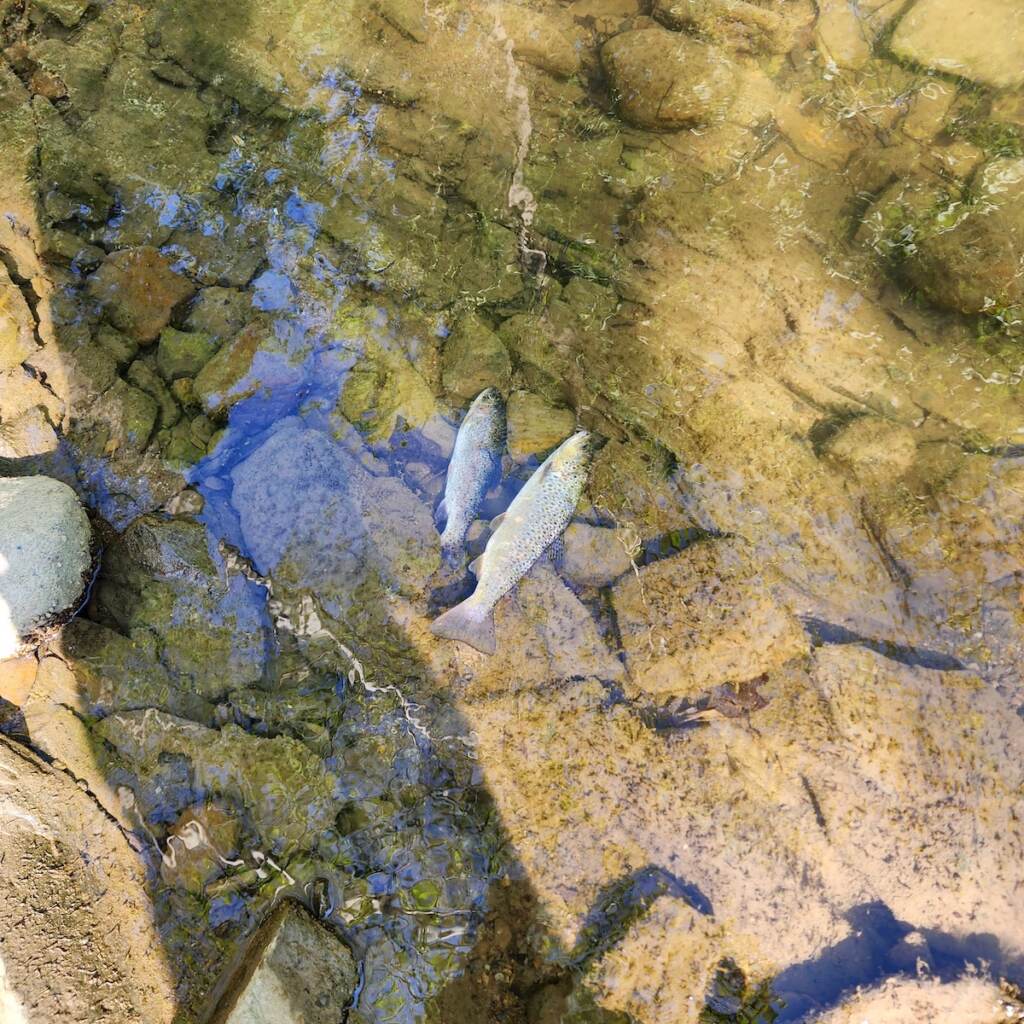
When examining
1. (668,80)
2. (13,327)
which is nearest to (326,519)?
(13,327)

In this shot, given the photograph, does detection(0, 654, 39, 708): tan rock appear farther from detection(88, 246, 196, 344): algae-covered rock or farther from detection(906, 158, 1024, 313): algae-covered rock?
detection(906, 158, 1024, 313): algae-covered rock

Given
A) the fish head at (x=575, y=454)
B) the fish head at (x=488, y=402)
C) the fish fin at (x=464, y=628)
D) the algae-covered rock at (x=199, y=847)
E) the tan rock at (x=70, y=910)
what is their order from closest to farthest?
the tan rock at (x=70, y=910), the algae-covered rock at (x=199, y=847), the fish fin at (x=464, y=628), the fish head at (x=575, y=454), the fish head at (x=488, y=402)

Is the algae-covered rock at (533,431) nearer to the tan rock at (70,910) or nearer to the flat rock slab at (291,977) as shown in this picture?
the flat rock slab at (291,977)

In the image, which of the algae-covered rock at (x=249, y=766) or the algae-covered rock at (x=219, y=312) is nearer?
the algae-covered rock at (x=249, y=766)

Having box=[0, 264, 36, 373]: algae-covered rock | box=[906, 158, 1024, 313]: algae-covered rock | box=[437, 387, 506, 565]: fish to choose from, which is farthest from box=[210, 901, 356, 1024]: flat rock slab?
box=[906, 158, 1024, 313]: algae-covered rock

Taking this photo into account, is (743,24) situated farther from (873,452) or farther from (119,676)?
(119,676)

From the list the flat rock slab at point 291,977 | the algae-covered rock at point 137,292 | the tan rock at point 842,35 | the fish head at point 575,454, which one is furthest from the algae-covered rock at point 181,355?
the tan rock at point 842,35

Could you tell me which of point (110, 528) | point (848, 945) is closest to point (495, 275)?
point (110, 528)
